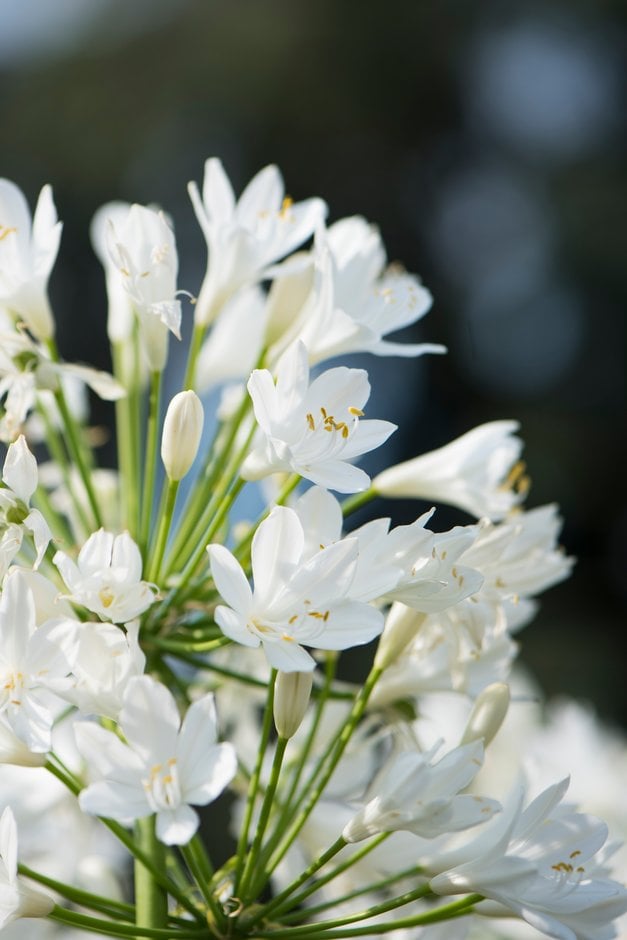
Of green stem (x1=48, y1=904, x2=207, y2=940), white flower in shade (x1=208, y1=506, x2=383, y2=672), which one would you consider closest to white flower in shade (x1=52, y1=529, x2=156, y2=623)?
white flower in shade (x1=208, y1=506, x2=383, y2=672)

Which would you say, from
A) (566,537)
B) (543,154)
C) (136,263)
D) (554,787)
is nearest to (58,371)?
(136,263)

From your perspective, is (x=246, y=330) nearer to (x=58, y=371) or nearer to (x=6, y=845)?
(x=58, y=371)

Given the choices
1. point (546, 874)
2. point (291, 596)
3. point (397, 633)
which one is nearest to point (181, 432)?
point (291, 596)

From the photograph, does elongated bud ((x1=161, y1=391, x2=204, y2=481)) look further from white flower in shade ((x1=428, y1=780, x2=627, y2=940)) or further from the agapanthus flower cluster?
white flower in shade ((x1=428, y1=780, x2=627, y2=940))

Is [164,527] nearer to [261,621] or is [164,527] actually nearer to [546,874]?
[261,621]

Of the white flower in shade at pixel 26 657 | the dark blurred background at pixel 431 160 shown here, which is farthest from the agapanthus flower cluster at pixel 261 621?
the dark blurred background at pixel 431 160

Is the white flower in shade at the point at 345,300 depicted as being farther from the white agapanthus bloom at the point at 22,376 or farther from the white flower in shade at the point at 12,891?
the white flower in shade at the point at 12,891
